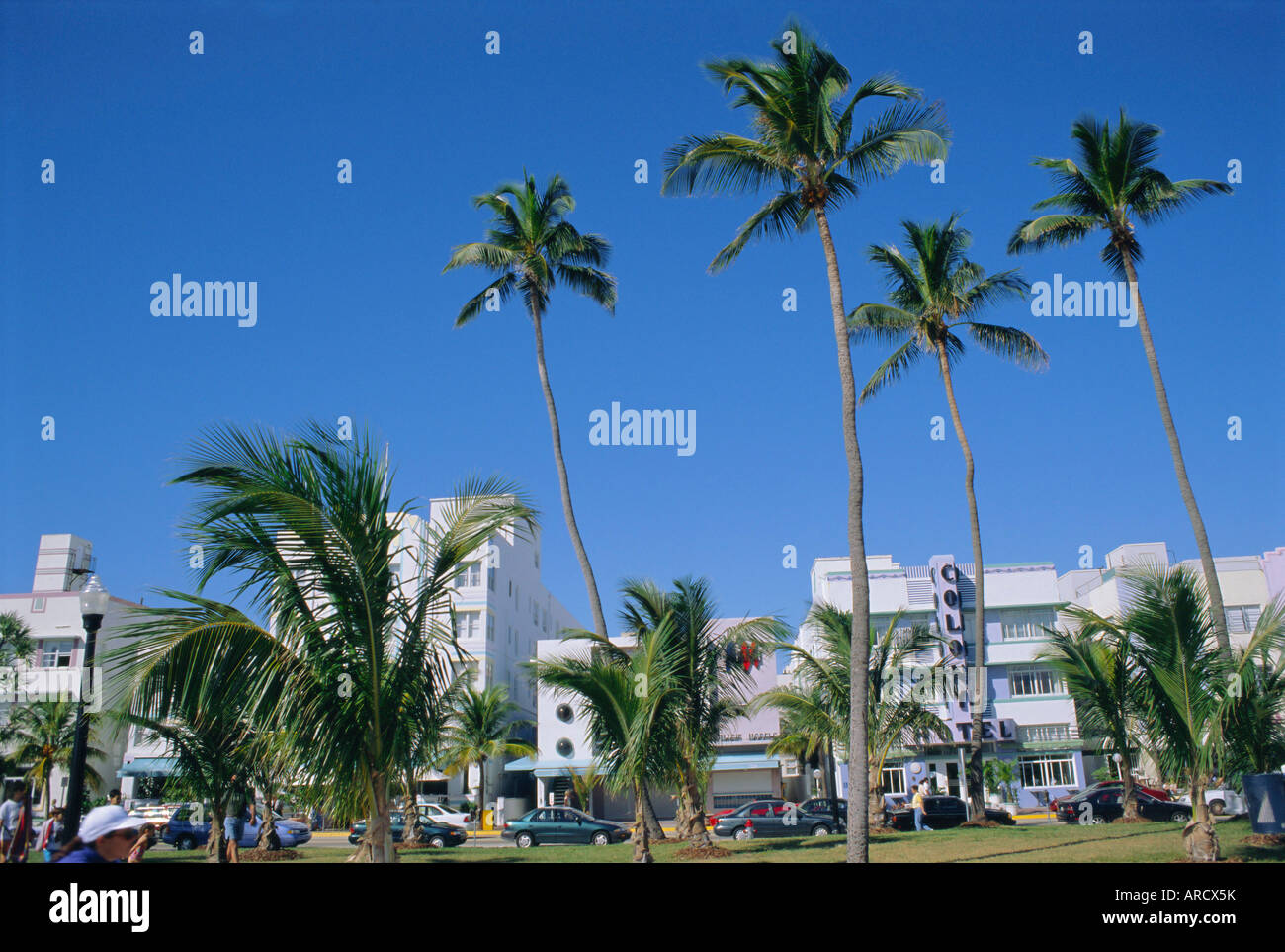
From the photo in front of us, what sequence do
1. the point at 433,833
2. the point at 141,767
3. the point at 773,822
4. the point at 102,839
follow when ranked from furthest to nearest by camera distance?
1. the point at 141,767
2. the point at 773,822
3. the point at 433,833
4. the point at 102,839

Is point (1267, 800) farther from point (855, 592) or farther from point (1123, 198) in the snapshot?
point (1123, 198)

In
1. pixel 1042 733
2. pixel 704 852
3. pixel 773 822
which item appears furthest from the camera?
pixel 1042 733

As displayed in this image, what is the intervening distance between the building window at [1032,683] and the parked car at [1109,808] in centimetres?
1603

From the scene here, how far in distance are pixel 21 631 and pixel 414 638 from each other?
50800 mm

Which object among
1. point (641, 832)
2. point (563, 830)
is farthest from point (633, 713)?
point (563, 830)

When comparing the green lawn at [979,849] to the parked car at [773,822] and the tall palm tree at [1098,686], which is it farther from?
the parked car at [773,822]

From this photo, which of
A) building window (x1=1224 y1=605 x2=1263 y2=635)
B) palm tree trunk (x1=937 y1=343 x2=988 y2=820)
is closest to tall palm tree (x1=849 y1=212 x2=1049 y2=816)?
palm tree trunk (x1=937 y1=343 x2=988 y2=820)

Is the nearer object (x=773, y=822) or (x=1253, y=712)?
(x=1253, y=712)

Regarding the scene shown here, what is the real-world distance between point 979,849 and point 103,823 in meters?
16.8

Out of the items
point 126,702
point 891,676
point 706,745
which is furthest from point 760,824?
point 126,702

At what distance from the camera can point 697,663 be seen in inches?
810

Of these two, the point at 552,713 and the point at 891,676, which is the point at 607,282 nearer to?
the point at 891,676

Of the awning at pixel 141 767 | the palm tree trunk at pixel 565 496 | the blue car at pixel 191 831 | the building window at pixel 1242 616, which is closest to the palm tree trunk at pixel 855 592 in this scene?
the palm tree trunk at pixel 565 496

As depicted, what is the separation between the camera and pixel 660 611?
20531 mm
